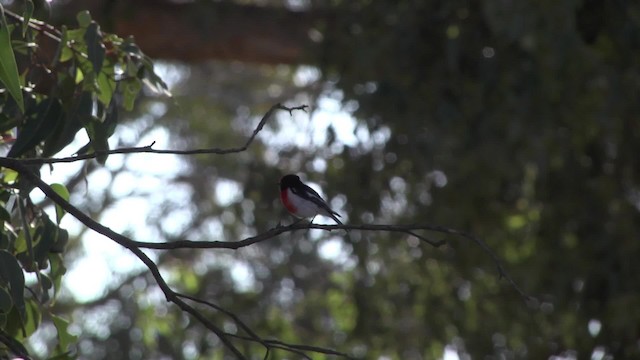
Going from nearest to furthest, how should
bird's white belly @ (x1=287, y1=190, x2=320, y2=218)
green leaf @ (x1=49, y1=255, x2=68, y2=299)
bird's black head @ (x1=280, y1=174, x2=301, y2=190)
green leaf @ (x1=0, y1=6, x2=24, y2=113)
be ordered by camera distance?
green leaf @ (x1=0, y1=6, x2=24, y2=113), green leaf @ (x1=49, y1=255, x2=68, y2=299), bird's white belly @ (x1=287, y1=190, x2=320, y2=218), bird's black head @ (x1=280, y1=174, x2=301, y2=190)

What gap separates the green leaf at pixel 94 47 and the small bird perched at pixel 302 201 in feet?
4.13

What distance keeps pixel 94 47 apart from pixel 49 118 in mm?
253

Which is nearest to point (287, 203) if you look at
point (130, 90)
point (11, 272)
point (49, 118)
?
point (130, 90)

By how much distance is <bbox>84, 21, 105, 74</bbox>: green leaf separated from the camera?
343 cm

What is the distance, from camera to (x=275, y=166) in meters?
7.29

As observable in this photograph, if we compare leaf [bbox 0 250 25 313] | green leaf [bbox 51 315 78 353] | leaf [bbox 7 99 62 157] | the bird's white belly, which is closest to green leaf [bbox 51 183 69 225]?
leaf [bbox 7 99 62 157]

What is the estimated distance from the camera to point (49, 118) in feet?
11.1

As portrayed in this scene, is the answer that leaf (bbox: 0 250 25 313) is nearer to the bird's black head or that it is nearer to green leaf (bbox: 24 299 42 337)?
green leaf (bbox: 24 299 42 337)

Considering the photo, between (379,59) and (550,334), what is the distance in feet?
6.49

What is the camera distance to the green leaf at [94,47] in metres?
3.43

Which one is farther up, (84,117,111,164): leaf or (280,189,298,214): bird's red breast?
(280,189,298,214): bird's red breast

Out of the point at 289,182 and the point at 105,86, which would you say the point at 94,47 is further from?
the point at 289,182

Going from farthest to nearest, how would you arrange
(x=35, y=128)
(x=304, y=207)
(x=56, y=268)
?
(x=304, y=207), (x=56, y=268), (x=35, y=128)

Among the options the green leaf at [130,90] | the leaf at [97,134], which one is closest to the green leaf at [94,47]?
the leaf at [97,134]
